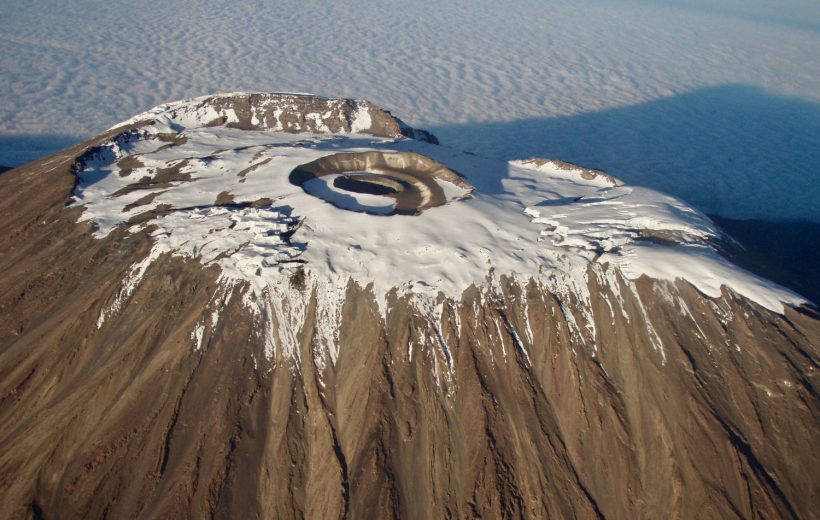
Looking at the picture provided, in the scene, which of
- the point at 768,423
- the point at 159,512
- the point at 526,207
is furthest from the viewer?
the point at 526,207

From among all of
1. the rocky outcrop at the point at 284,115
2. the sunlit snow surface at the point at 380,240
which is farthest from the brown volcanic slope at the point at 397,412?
the rocky outcrop at the point at 284,115

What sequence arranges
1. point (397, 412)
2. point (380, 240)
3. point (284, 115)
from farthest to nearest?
point (284, 115), point (380, 240), point (397, 412)

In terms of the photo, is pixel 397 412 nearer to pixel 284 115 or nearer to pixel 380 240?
pixel 380 240

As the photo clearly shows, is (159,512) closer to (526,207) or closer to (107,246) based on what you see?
(107,246)

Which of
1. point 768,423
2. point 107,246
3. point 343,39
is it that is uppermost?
point 107,246

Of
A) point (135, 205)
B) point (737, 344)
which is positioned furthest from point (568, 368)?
point (135, 205)

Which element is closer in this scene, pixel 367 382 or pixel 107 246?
pixel 367 382

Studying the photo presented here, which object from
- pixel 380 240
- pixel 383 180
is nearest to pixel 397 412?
pixel 380 240
